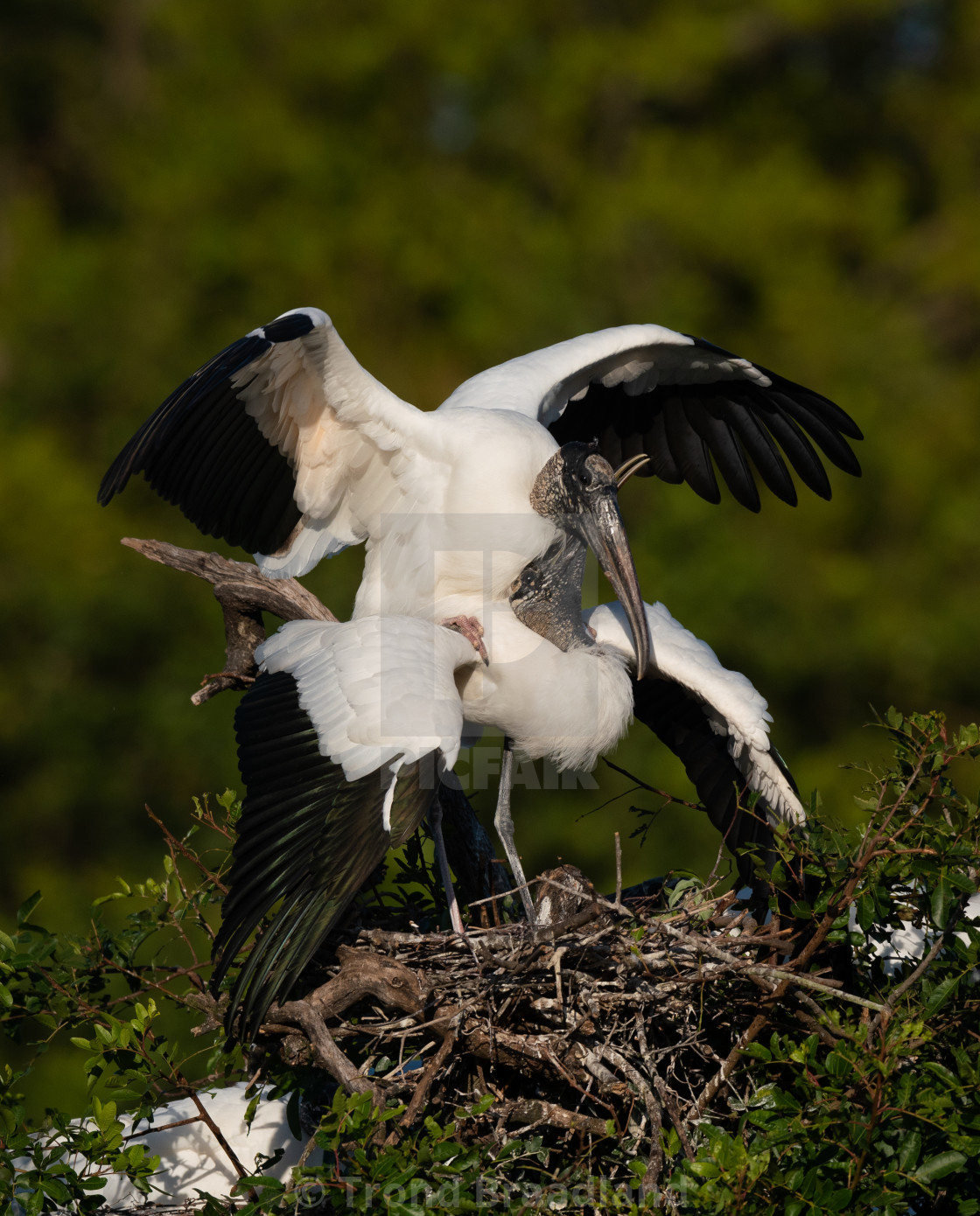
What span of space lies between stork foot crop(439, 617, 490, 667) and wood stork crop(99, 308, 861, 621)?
2.2 inches

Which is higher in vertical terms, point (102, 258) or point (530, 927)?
point (102, 258)

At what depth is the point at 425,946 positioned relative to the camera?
3668 millimetres

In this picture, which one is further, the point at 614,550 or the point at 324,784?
the point at 614,550

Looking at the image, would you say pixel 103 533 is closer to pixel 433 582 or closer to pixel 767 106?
pixel 767 106

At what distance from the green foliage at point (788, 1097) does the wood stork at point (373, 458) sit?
1012mm

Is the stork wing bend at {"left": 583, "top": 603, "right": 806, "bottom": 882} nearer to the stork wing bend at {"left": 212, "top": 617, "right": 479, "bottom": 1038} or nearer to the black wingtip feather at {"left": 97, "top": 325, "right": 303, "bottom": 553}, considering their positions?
the stork wing bend at {"left": 212, "top": 617, "right": 479, "bottom": 1038}

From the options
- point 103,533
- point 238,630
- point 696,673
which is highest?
point 238,630

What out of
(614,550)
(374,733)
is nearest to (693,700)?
(614,550)

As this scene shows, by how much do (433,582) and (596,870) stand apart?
21.5 ft

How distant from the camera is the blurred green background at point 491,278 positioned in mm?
11812

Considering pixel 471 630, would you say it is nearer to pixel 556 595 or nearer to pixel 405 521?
pixel 556 595

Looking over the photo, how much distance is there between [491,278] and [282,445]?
35.4 feet

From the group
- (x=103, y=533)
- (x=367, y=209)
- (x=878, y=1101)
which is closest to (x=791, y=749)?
(x=103, y=533)

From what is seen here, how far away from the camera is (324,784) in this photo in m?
3.43
